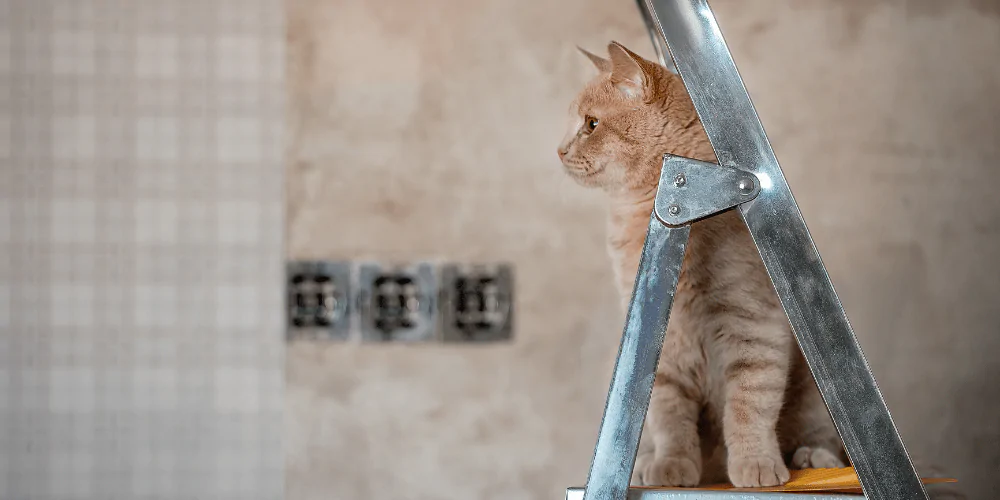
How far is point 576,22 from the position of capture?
5.62ft

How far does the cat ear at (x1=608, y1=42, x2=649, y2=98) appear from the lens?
833 mm

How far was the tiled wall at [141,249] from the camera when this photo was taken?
1.72 m

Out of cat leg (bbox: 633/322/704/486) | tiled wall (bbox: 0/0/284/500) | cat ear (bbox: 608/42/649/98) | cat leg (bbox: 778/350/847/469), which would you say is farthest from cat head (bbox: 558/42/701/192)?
tiled wall (bbox: 0/0/284/500)

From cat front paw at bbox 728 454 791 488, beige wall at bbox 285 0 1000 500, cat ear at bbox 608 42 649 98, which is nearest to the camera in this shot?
cat front paw at bbox 728 454 791 488

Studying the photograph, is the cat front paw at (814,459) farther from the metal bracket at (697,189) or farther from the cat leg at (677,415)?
the metal bracket at (697,189)

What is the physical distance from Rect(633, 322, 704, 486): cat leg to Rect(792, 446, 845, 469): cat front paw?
130mm

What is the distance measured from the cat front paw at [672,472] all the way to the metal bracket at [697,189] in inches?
12.3

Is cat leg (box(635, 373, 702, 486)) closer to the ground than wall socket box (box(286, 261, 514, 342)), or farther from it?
closer to the ground

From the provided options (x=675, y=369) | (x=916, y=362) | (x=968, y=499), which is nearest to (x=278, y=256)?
(x=675, y=369)

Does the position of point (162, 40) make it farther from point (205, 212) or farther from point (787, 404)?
point (787, 404)

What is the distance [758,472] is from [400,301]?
110 centimetres

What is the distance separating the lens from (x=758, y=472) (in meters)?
0.73

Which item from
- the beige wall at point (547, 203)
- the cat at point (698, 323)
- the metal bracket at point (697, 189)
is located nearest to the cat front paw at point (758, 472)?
the cat at point (698, 323)

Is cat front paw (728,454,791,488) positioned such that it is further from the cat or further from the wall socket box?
the wall socket box
